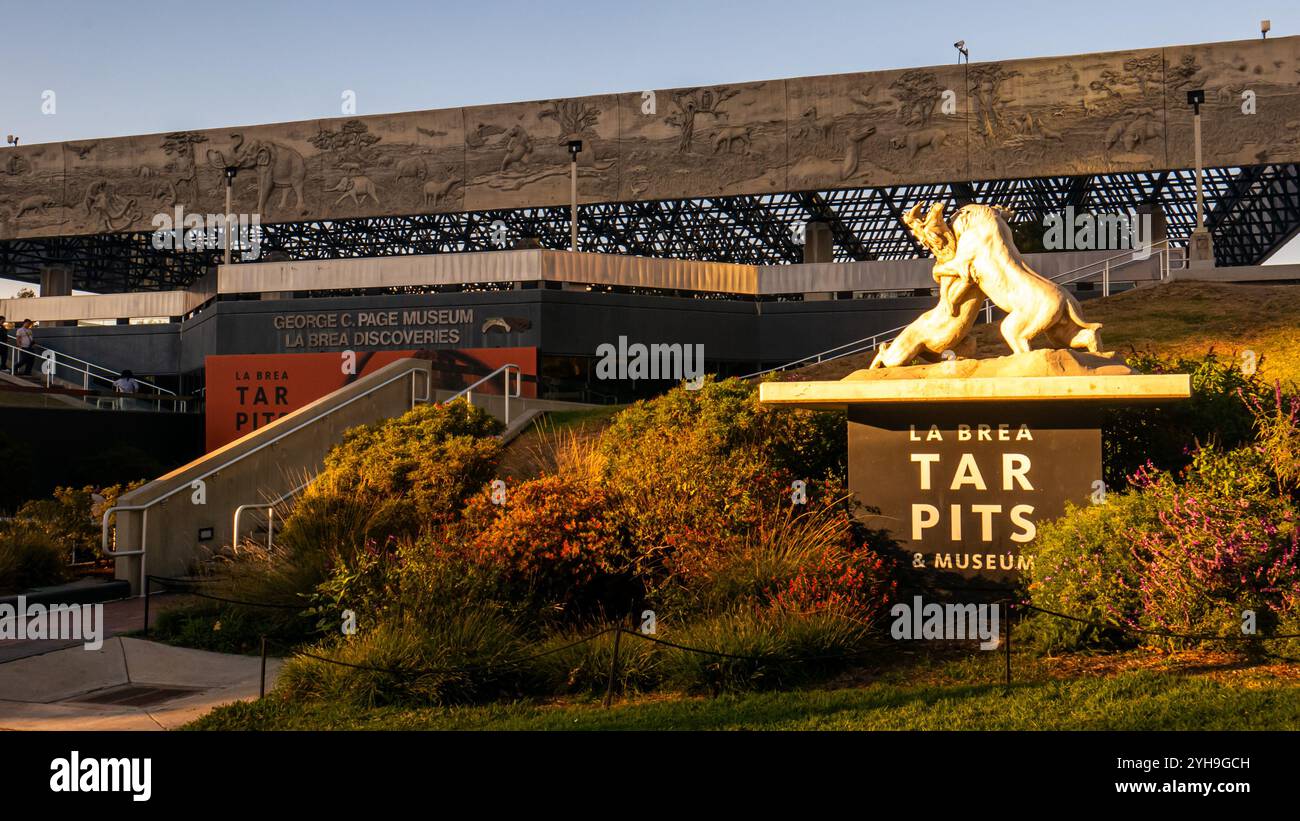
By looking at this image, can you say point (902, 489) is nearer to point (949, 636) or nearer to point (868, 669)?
point (949, 636)

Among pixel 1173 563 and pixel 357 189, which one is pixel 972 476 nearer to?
pixel 1173 563

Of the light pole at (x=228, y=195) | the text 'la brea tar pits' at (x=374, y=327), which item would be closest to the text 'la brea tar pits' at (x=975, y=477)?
the text 'la brea tar pits' at (x=374, y=327)

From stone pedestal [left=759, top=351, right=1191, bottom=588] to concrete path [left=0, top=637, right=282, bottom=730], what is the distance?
568cm

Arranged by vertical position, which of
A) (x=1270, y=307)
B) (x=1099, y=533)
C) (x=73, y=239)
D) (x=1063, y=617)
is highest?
(x=73, y=239)

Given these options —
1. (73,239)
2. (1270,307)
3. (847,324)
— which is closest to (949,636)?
(1270,307)

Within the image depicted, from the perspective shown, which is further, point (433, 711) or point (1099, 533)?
point (1099, 533)

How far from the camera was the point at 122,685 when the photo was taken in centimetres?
919

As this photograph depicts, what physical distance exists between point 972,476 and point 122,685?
7.99 meters

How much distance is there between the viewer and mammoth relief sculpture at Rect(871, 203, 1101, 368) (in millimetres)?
9898

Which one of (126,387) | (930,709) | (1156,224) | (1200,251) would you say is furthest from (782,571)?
(1156,224)

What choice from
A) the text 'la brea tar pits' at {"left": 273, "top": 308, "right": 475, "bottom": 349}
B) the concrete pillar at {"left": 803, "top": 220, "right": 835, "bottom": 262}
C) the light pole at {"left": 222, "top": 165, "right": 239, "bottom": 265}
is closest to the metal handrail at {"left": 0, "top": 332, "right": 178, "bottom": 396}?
the light pole at {"left": 222, "top": 165, "right": 239, "bottom": 265}

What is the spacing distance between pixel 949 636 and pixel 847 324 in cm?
2323
